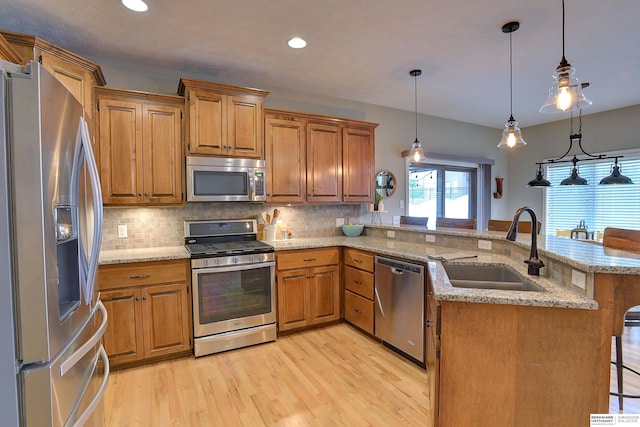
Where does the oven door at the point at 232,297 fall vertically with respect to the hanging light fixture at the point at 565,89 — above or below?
below

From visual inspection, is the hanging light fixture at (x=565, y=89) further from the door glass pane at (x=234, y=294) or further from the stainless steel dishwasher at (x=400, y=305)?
the door glass pane at (x=234, y=294)

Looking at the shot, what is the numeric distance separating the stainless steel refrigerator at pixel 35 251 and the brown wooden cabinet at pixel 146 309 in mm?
1439

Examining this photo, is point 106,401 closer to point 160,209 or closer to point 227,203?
point 160,209

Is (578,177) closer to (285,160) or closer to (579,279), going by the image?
(579,279)

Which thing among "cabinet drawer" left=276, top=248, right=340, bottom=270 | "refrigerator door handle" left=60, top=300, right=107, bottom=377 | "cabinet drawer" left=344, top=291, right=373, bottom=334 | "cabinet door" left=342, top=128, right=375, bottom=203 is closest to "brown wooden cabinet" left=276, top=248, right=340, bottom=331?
"cabinet drawer" left=276, top=248, right=340, bottom=270

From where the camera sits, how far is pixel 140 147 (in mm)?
2729

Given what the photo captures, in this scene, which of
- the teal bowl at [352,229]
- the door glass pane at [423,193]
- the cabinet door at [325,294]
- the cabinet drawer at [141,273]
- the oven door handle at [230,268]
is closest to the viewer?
the cabinet drawer at [141,273]

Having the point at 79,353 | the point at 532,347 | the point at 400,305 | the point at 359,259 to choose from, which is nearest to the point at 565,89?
the point at 532,347

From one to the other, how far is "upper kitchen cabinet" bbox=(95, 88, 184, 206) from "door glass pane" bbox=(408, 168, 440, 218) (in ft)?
11.2

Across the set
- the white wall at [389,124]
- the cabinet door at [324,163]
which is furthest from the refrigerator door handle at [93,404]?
the white wall at [389,124]

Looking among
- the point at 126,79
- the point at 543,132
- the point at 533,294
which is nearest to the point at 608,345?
the point at 533,294

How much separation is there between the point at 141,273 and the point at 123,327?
442 mm

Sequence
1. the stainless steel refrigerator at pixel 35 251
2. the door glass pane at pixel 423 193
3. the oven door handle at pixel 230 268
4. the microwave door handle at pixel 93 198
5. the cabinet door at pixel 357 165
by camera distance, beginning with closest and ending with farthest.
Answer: the stainless steel refrigerator at pixel 35 251
the microwave door handle at pixel 93 198
the oven door handle at pixel 230 268
the cabinet door at pixel 357 165
the door glass pane at pixel 423 193

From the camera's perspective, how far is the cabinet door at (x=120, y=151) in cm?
260
